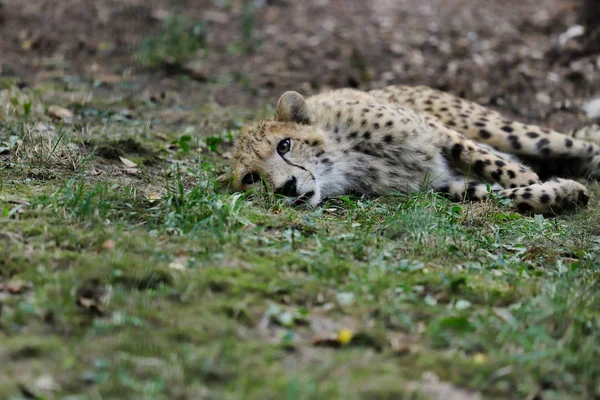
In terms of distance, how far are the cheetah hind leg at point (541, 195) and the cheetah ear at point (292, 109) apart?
1139 mm

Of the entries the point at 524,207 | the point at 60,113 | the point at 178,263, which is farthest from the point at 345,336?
the point at 60,113

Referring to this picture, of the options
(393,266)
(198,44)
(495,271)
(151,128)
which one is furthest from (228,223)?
(198,44)

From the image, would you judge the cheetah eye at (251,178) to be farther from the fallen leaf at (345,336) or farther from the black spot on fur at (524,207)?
the fallen leaf at (345,336)

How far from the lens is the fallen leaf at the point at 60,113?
18.4ft

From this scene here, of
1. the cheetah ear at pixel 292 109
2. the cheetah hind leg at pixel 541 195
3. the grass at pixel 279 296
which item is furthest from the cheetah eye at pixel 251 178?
the cheetah hind leg at pixel 541 195

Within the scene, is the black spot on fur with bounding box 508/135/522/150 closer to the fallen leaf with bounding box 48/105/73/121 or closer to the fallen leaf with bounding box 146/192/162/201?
the fallen leaf with bounding box 146/192/162/201

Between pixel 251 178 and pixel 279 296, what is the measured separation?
1735mm

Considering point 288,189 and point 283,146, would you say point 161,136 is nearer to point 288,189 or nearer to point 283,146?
point 283,146

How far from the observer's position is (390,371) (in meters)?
2.28

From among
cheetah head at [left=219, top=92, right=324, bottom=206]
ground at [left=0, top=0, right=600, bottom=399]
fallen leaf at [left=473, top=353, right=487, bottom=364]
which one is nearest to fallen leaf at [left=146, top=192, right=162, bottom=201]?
ground at [left=0, top=0, right=600, bottom=399]

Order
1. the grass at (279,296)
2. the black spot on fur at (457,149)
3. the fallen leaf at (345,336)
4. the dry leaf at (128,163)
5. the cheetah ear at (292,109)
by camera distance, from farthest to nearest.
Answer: the black spot on fur at (457,149) → the dry leaf at (128,163) → the cheetah ear at (292,109) → the fallen leaf at (345,336) → the grass at (279,296)

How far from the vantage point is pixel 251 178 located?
4.41 metres

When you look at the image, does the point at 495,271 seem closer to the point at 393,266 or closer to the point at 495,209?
the point at 393,266

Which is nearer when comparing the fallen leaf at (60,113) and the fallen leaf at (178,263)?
the fallen leaf at (178,263)
